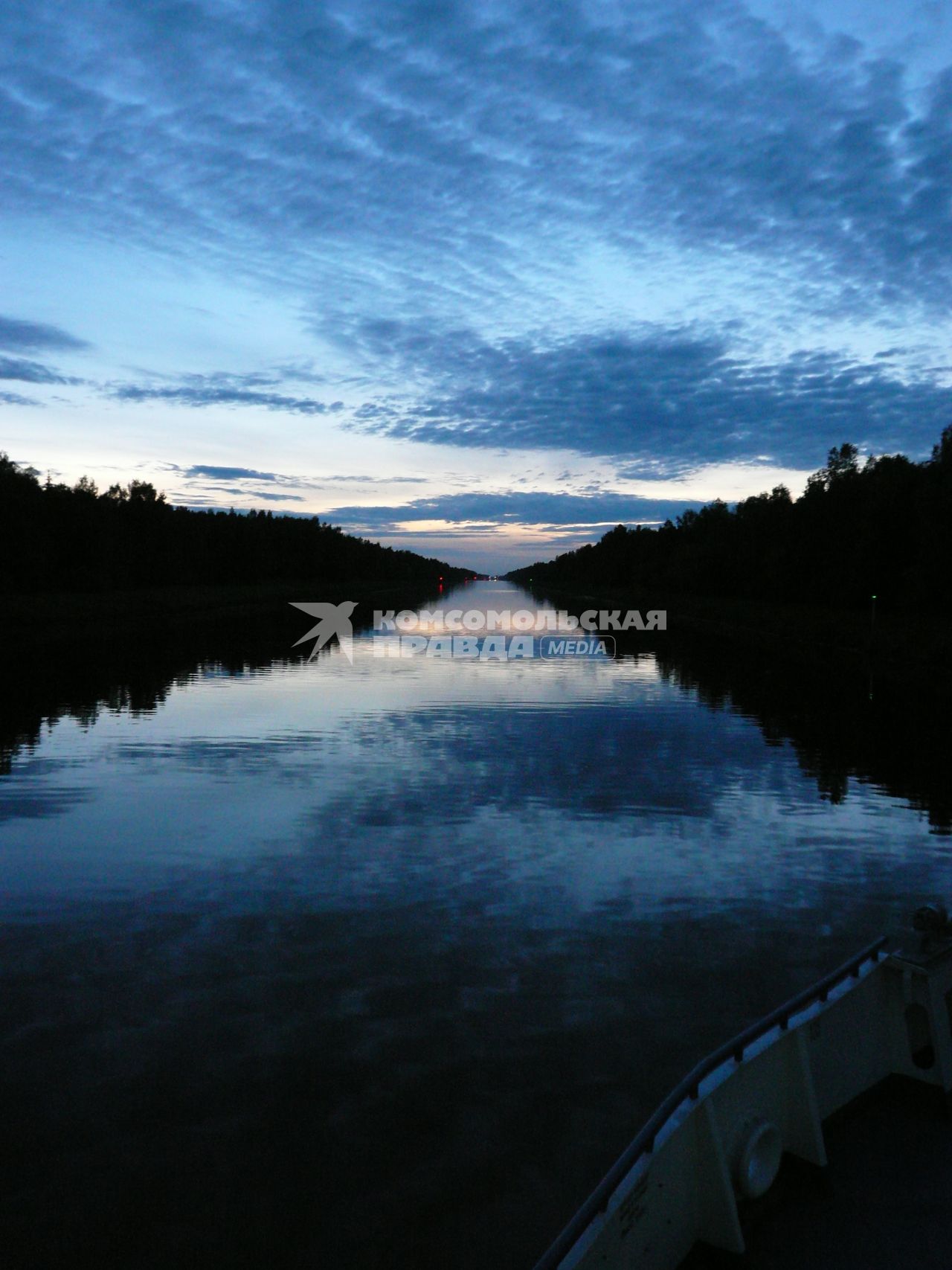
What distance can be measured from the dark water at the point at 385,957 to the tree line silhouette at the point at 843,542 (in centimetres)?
3262

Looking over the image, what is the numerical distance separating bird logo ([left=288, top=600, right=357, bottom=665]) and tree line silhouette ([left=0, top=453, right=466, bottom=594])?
15.0 meters

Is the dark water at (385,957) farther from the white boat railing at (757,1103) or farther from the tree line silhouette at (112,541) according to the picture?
the tree line silhouette at (112,541)

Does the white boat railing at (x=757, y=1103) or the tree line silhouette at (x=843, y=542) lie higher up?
the tree line silhouette at (x=843, y=542)

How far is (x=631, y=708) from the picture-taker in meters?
24.3

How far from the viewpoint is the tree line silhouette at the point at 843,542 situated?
156ft

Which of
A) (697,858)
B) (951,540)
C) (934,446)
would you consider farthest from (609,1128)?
(934,446)

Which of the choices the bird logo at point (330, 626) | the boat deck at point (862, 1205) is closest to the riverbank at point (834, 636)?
the bird logo at point (330, 626)

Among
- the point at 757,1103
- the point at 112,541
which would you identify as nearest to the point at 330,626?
the point at 112,541

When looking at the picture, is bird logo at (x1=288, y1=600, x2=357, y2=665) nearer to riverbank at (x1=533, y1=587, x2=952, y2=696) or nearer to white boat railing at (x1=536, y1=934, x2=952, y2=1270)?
riverbank at (x1=533, y1=587, x2=952, y2=696)

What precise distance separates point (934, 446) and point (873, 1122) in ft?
184

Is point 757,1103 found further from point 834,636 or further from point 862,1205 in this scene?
point 834,636

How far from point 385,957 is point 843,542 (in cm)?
6212

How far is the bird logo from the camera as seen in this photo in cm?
4348

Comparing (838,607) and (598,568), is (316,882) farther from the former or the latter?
(598,568)
